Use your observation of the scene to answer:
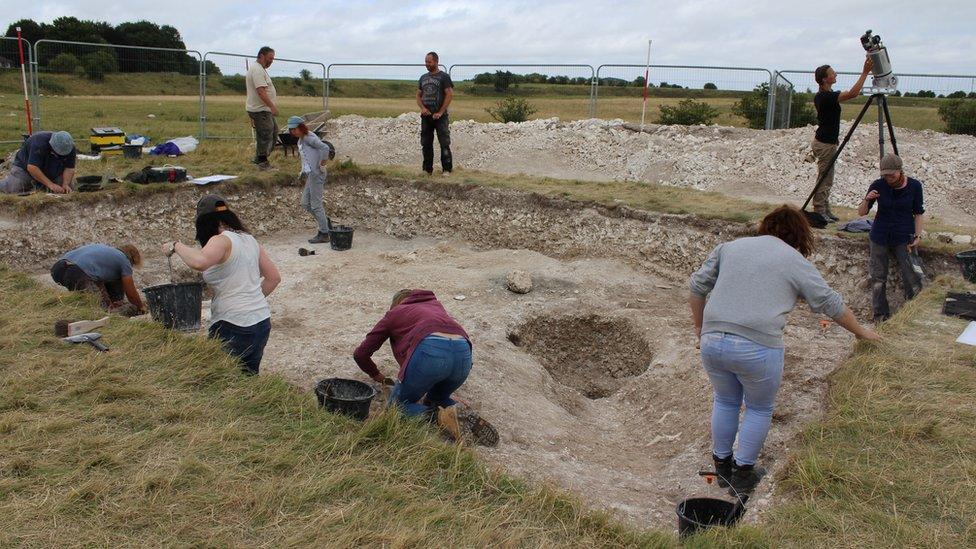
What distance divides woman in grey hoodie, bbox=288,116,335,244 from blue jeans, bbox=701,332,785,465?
8.00 meters

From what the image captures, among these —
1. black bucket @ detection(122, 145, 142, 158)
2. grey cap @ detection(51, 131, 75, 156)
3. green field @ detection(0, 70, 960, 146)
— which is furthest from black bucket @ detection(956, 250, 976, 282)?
black bucket @ detection(122, 145, 142, 158)

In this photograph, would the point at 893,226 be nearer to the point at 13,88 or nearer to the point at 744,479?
the point at 744,479

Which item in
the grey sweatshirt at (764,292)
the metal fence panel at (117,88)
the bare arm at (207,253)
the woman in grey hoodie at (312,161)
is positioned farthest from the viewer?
the metal fence panel at (117,88)

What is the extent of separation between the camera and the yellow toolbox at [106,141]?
47.0 ft

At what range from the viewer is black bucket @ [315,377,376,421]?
538cm

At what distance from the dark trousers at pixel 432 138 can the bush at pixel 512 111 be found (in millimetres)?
8961

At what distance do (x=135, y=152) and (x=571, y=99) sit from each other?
12282mm

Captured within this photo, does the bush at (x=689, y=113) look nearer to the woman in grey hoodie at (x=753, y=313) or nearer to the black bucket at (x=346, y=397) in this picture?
the woman in grey hoodie at (x=753, y=313)

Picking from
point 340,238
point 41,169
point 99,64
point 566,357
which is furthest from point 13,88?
point 566,357

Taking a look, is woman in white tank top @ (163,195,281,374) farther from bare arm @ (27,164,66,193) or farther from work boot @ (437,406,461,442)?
bare arm @ (27,164,66,193)

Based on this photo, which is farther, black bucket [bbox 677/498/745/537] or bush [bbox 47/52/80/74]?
bush [bbox 47/52/80/74]

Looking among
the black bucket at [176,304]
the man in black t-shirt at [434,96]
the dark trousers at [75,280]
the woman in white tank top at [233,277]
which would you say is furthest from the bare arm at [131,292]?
the man in black t-shirt at [434,96]

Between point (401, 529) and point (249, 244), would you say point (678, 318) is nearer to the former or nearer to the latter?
point (249, 244)

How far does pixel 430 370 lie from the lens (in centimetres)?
538
